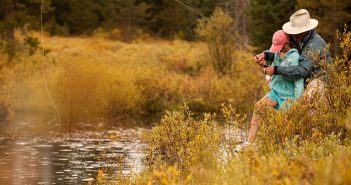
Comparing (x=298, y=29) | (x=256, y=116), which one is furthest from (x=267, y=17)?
(x=256, y=116)

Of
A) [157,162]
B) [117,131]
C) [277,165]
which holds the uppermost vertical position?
[277,165]

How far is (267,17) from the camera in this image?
23.5m

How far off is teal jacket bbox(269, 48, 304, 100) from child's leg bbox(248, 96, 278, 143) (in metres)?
0.12

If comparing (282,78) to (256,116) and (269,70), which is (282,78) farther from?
(256,116)

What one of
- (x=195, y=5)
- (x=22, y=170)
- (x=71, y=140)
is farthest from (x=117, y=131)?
(x=195, y=5)

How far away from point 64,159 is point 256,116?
16.5 ft

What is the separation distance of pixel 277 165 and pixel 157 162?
2780 millimetres

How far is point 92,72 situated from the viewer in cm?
1870

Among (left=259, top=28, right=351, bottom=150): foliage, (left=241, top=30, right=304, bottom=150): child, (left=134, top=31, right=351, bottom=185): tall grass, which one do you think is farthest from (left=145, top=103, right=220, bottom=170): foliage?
(left=259, top=28, right=351, bottom=150): foliage

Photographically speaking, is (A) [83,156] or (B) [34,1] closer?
(A) [83,156]

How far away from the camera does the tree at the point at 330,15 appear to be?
20.9 m

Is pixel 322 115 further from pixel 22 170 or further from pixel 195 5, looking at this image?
pixel 195 5

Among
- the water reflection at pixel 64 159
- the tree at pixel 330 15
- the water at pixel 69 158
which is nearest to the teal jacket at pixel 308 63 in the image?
the water at pixel 69 158

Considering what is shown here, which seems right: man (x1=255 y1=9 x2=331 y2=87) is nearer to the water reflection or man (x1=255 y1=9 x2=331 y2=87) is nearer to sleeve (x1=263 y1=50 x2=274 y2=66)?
sleeve (x1=263 y1=50 x2=274 y2=66)
